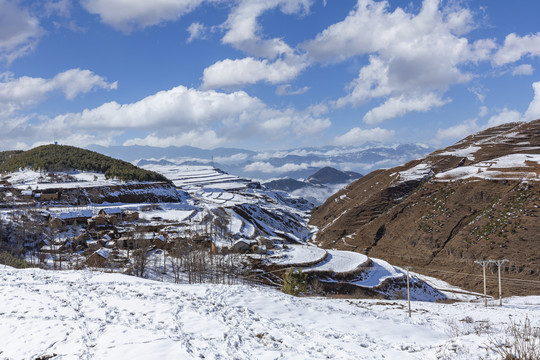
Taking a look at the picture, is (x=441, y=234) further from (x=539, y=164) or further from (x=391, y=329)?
(x=391, y=329)

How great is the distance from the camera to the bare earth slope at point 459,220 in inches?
2088

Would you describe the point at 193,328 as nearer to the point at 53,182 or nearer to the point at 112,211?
the point at 112,211

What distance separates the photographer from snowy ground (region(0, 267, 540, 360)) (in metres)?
9.98

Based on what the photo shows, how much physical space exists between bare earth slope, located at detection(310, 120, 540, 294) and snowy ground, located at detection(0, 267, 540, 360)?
142 feet

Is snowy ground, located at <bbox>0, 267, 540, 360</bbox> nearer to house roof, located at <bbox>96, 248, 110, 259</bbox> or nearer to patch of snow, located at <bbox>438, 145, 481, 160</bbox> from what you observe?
house roof, located at <bbox>96, 248, 110, 259</bbox>

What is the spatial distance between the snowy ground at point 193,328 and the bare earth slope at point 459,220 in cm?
4325

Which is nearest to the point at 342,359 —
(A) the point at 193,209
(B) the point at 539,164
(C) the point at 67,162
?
(B) the point at 539,164

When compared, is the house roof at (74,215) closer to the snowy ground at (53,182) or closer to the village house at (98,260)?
the snowy ground at (53,182)

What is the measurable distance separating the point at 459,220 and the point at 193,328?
68438 mm

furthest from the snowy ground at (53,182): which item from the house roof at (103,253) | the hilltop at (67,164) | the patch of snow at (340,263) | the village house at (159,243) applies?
the patch of snow at (340,263)

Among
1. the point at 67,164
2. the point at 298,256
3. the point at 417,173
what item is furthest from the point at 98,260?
the point at 67,164

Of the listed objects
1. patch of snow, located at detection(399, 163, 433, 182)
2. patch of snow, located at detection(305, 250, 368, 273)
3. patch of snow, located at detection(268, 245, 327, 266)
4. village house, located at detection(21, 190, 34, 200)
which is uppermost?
patch of snow, located at detection(399, 163, 433, 182)

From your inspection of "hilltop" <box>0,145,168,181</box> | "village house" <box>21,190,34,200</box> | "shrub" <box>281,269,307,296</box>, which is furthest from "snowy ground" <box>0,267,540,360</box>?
"hilltop" <box>0,145,168,181</box>

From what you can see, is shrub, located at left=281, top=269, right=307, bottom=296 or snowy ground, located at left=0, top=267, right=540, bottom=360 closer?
snowy ground, located at left=0, top=267, right=540, bottom=360
